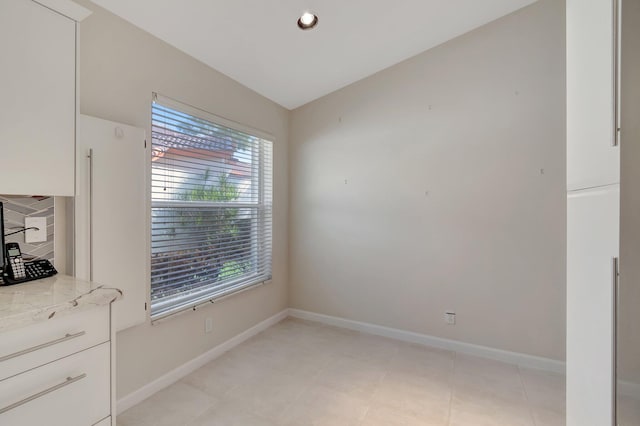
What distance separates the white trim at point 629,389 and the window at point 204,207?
2.41m

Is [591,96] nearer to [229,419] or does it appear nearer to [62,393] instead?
[62,393]

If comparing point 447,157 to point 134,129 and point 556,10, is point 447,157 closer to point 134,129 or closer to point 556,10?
point 556,10

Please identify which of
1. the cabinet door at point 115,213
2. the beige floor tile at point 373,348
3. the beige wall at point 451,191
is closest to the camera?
the cabinet door at point 115,213

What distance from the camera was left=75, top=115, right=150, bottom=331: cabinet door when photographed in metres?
1.66

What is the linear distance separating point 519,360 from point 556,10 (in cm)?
293

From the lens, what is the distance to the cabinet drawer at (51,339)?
963 millimetres

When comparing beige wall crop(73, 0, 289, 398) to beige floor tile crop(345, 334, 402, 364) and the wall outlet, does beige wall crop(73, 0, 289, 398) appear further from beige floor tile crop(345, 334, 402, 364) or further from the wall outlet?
the wall outlet

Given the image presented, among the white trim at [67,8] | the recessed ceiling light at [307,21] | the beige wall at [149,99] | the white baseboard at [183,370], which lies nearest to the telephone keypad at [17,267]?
the beige wall at [149,99]

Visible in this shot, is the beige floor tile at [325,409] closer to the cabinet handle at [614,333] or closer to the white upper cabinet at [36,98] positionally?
the cabinet handle at [614,333]

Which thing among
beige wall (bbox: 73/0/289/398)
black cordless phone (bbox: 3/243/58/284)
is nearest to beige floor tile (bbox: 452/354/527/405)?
beige wall (bbox: 73/0/289/398)

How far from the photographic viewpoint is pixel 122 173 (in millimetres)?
1832

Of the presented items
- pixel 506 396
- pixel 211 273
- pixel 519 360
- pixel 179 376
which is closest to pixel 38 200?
pixel 211 273

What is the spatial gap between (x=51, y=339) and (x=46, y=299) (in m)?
0.17

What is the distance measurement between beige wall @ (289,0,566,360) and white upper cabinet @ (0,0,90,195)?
92.5 inches
